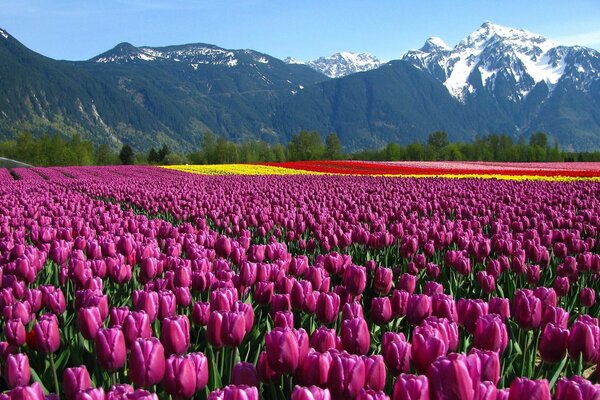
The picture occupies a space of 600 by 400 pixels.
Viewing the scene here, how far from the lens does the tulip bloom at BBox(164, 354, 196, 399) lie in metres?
2.21

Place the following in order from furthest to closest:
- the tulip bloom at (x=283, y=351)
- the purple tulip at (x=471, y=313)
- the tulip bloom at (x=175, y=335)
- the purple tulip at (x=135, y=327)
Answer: the purple tulip at (x=471, y=313) → the purple tulip at (x=135, y=327) → the tulip bloom at (x=175, y=335) → the tulip bloom at (x=283, y=351)

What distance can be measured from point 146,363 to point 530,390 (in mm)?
1302

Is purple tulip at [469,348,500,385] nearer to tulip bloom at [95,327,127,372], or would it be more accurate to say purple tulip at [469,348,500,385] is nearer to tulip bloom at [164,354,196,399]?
tulip bloom at [164,354,196,399]

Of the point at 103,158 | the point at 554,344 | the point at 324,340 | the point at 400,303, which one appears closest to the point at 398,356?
the point at 324,340

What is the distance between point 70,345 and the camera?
319 centimetres

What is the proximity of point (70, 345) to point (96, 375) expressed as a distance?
326 mm

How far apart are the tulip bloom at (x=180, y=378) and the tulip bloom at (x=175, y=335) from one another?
424mm

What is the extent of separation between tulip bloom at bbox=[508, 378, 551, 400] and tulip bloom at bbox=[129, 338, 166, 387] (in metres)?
1.22

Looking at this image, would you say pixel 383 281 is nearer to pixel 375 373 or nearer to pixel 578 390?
pixel 375 373

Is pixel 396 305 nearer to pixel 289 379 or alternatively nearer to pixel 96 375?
pixel 289 379

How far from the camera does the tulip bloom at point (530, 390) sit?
73.1 inches

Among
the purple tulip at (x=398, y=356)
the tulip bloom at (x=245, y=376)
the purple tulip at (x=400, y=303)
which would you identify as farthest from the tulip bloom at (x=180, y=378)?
the purple tulip at (x=400, y=303)

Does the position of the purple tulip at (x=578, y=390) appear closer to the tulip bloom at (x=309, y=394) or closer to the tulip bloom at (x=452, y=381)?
the tulip bloom at (x=452, y=381)

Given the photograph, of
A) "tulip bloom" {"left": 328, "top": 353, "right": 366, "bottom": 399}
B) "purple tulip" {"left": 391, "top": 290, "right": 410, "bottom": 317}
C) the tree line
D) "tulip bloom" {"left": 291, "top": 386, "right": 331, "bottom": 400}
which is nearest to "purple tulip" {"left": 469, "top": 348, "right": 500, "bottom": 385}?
"tulip bloom" {"left": 328, "top": 353, "right": 366, "bottom": 399}
